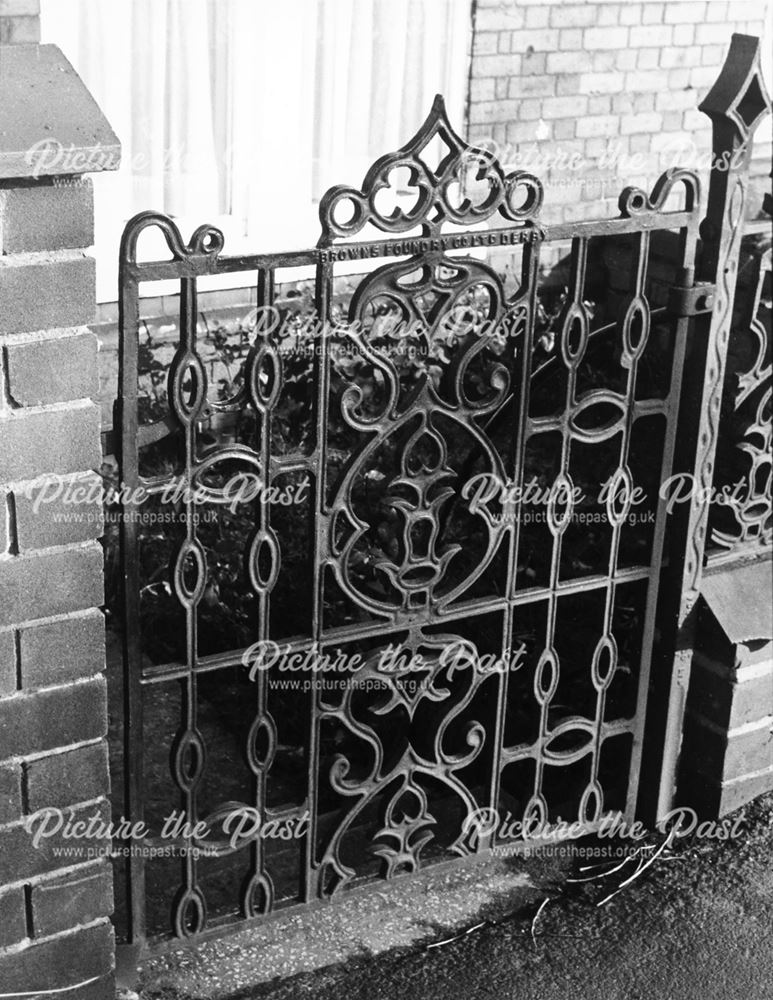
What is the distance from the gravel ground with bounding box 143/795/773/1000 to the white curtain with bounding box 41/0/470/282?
3.20m

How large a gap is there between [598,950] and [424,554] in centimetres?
100

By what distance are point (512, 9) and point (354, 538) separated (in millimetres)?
3910

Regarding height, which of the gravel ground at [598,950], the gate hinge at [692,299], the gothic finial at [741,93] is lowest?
the gravel ground at [598,950]

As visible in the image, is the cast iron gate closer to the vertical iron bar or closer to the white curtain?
the vertical iron bar

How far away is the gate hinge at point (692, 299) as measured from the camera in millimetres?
3234

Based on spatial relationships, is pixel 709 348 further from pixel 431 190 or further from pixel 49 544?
pixel 49 544

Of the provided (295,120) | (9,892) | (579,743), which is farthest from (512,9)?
(9,892)

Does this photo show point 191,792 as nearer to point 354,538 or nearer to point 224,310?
point 354,538

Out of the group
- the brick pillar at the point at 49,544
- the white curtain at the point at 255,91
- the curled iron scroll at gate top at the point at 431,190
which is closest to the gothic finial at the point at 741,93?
the curled iron scroll at gate top at the point at 431,190

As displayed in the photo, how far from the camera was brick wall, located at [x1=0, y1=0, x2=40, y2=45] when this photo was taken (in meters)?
4.62

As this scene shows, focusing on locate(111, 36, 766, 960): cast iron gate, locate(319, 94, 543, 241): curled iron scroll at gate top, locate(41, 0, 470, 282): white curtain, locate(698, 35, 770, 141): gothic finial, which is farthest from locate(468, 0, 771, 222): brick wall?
locate(319, 94, 543, 241): curled iron scroll at gate top

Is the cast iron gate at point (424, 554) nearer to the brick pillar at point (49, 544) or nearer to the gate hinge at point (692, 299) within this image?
the gate hinge at point (692, 299)

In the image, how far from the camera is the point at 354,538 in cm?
298

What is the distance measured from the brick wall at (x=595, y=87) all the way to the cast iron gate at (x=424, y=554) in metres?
2.50
